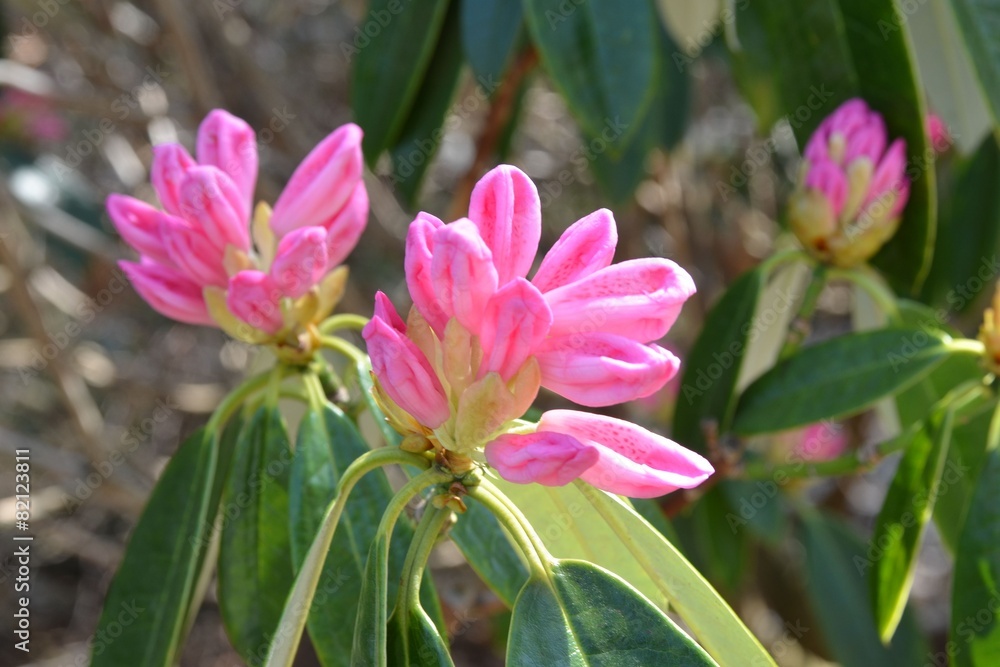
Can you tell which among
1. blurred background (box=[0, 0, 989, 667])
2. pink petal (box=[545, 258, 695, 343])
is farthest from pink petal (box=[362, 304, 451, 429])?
blurred background (box=[0, 0, 989, 667])

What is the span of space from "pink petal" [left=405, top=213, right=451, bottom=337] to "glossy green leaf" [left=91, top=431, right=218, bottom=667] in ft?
1.28

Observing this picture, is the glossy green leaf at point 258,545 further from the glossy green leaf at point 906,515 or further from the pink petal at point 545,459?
the glossy green leaf at point 906,515

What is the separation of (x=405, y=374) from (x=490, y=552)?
28 cm

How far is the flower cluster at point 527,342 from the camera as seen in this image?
0.65 m

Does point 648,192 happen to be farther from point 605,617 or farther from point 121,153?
point 605,617

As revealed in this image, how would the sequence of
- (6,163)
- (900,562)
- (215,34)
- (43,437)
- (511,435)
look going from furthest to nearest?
(43,437), (6,163), (215,34), (900,562), (511,435)

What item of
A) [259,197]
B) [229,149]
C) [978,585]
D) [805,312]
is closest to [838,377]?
[805,312]

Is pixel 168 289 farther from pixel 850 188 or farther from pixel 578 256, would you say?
pixel 850 188

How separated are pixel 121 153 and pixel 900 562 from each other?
2.53m

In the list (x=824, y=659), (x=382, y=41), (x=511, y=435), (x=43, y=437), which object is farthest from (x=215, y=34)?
(x=824, y=659)

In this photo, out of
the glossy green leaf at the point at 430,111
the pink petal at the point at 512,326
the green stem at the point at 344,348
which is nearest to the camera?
the pink petal at the point at 512,326

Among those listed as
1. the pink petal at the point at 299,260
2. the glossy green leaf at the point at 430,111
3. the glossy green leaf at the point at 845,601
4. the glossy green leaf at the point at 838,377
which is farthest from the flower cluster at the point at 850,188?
the glossy green leaf at the point at 845,601

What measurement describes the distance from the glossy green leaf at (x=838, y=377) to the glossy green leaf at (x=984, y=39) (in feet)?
0.99

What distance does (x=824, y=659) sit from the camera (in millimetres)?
2777
